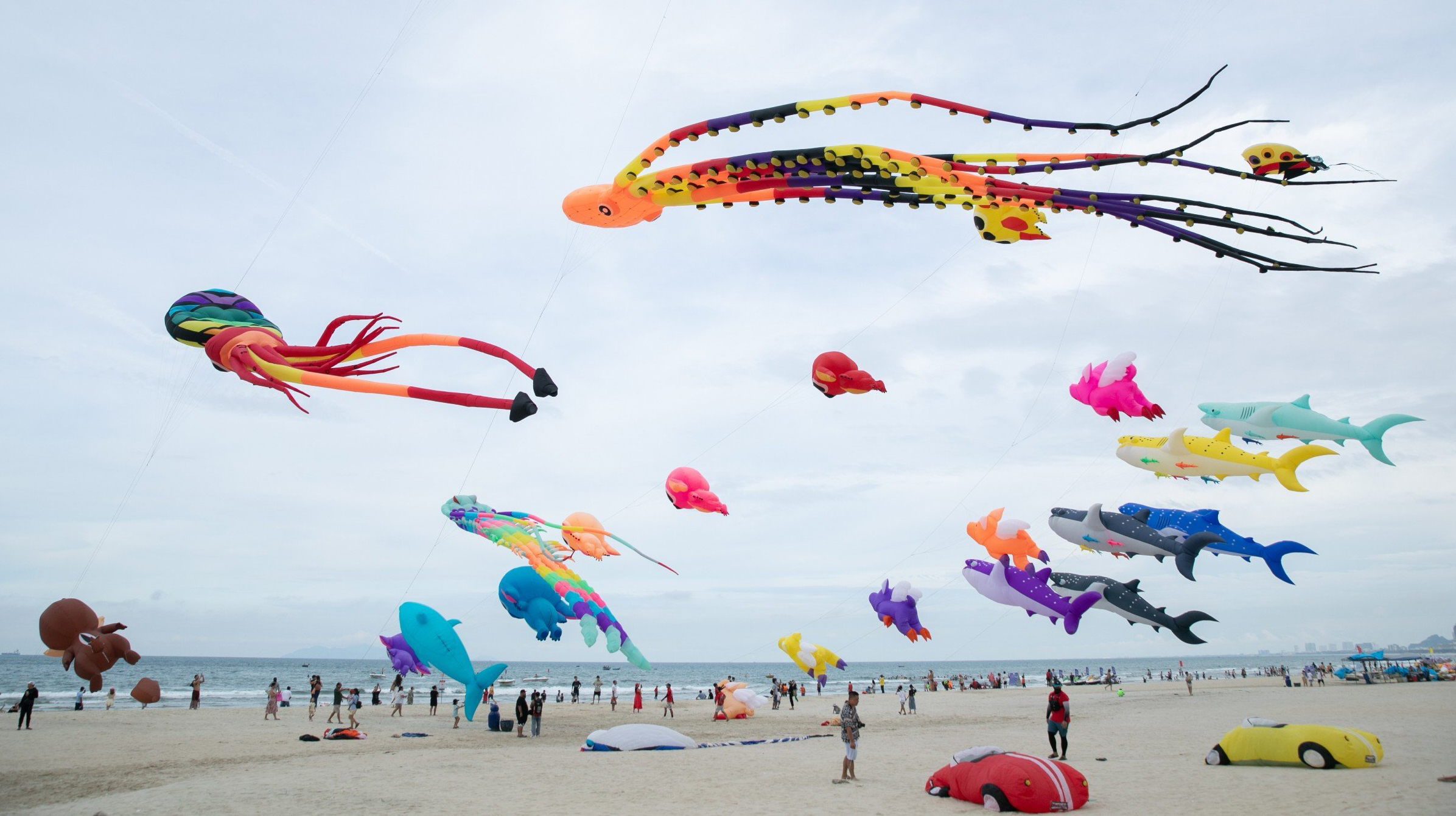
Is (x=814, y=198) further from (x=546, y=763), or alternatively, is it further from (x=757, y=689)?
(x=757, y=689)

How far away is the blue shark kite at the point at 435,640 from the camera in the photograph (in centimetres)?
1872

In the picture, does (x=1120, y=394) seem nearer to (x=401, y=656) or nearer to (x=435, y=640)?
(x=435, y=640)

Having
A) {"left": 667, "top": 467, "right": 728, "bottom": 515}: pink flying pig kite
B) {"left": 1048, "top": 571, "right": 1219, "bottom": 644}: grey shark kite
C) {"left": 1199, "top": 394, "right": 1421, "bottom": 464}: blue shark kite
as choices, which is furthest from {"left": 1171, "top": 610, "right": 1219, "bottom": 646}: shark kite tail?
{"left": 667, "top": 467, "right": 728, "bottom": 515}: pink flying pig kite

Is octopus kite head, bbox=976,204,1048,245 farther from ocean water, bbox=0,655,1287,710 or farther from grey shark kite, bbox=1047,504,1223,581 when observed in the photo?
ocean water, bbox=0,655,1287,710

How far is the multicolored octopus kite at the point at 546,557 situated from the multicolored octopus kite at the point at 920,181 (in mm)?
14072

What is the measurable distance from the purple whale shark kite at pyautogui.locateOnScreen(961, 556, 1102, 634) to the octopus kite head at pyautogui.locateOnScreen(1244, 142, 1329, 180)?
7.83 meters

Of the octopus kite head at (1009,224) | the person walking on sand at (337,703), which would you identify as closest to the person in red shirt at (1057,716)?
the octopus kite head at (1009,224)

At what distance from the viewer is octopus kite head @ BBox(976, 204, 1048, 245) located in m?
7.82

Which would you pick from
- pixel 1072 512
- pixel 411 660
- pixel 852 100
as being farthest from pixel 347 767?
pixel 1072 512

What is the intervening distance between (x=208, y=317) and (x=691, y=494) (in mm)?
12827

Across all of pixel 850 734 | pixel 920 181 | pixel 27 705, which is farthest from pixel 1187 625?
pixel 27 705

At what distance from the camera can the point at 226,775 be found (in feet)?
39.1

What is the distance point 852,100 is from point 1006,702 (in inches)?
1114

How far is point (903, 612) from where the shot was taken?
2086 centimetres
